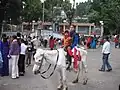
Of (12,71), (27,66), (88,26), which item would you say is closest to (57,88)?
(12,71)

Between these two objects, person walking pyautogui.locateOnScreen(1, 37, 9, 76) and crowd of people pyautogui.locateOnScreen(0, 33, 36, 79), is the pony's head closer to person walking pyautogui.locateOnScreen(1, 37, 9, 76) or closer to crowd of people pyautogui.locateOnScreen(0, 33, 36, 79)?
crowd of people pyautogui.locateOnScreen(0, 33, 36, 79)

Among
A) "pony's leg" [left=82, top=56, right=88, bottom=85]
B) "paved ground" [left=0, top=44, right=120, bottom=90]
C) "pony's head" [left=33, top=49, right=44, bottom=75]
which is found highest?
"pony's head" [left=33, top=49, right=44, bottom=75]

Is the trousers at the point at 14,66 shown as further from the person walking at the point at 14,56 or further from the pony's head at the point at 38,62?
the pony's head at the point at 38,62

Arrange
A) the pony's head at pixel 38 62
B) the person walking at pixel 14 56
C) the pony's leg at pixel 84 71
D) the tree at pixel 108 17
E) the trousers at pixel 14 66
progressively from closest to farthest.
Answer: the pony's head at pixel 38 62 → the pony's leg at pixel 84 71 → the person walking at pixel 14 56 → the trousers at pixel 14 66 → the tree at pixel 108 17

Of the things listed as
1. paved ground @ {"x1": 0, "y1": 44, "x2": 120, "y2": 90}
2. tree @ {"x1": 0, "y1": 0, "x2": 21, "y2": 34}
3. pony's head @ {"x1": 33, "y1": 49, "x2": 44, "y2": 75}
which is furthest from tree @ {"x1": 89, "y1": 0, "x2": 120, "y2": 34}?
pony's head @ {"x1": 33, "y1": 49, "x2": 44, "y2": 75}

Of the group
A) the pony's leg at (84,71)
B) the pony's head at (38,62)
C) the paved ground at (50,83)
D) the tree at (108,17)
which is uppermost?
the tree at (108,17)

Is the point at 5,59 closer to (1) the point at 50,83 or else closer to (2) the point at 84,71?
(1) the point at 50,83

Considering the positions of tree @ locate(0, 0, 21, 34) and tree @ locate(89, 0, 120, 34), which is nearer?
tree @ locate(0, 0, 21, 34)

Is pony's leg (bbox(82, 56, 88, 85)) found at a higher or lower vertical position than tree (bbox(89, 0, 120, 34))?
lower

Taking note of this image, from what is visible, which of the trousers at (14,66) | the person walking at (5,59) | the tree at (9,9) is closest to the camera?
the trousers at (14,66)

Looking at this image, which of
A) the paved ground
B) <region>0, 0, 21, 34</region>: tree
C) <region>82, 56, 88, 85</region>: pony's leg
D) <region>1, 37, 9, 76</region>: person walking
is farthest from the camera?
<region>0, 0, 21, 34</region>: tree

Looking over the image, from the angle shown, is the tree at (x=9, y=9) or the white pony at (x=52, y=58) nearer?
the white pony at (x=52, y=58)

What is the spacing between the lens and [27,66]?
19516 mm

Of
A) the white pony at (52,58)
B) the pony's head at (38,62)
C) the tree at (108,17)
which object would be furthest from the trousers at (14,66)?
the tree at (108,17)
